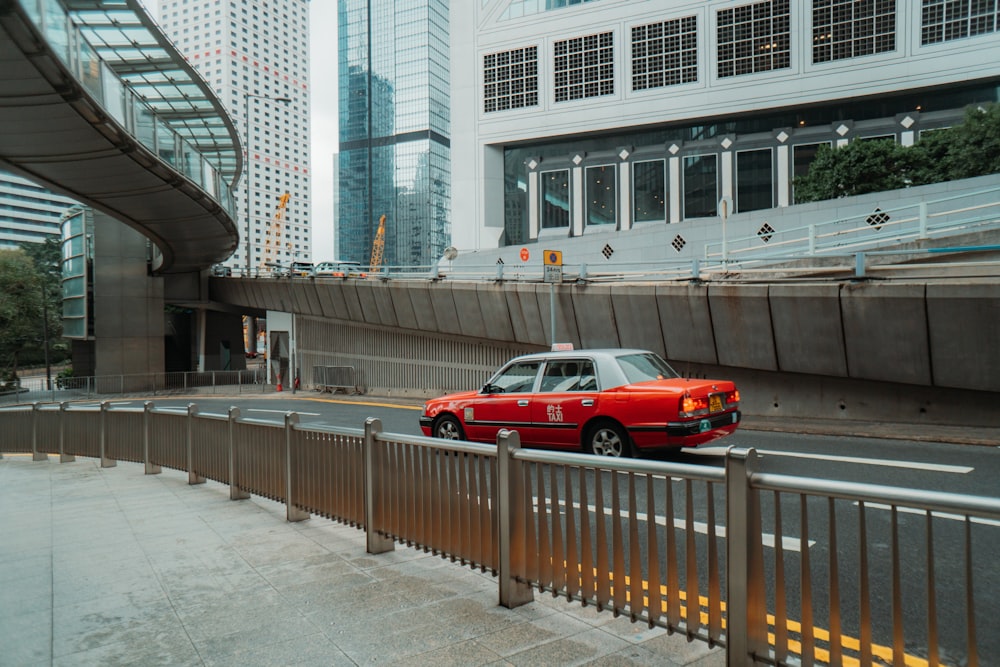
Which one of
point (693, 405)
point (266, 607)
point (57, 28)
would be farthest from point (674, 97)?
point (266, 607)

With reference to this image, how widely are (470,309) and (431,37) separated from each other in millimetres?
167786

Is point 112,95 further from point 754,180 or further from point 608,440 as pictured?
point 754,180

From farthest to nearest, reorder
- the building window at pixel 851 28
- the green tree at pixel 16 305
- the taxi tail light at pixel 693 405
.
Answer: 1. the green tree at pixel 16 305
2. the building window at pixel 851 28
3. the taxi tail light at pixel 693 405

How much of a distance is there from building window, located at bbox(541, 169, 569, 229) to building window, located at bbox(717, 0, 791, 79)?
38.4 feet

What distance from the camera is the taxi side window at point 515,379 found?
10648 millimetres

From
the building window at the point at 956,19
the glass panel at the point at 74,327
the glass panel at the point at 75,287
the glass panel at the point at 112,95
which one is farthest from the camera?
the glass panel at the point at 75,287

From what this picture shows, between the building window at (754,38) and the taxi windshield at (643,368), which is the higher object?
the building window at (754,38)

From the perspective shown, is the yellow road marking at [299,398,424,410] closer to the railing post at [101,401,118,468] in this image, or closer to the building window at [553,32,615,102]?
the railing post at [101,401,118,468]

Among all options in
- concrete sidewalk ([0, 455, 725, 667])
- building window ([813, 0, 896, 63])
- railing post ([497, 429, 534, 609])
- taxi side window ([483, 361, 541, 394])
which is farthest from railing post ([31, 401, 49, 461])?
building window ([813, 0, 896, 63])

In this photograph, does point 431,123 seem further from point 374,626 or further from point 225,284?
point 374,626

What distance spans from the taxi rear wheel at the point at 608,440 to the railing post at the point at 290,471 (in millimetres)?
4327

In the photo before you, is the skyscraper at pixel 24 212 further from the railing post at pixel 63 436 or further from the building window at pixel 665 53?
the railing post at pixel 63 436

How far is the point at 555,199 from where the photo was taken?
148 feet

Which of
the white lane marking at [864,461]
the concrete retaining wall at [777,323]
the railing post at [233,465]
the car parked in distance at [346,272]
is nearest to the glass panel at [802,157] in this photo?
the concrete retaining wall at [777,323]
